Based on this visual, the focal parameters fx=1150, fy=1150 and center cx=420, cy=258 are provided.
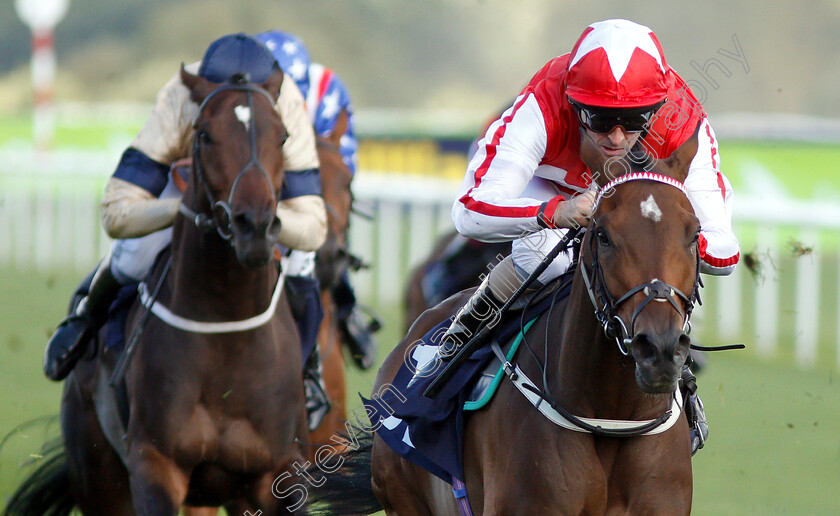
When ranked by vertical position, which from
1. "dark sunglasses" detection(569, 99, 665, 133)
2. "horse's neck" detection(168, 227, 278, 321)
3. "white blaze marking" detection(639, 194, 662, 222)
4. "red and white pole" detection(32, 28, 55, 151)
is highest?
"red and white pole" detection(32, 28, 55, 151)

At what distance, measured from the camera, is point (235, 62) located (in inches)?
155

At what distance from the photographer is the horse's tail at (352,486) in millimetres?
3922

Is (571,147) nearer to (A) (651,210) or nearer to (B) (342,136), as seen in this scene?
(A) (651,210)

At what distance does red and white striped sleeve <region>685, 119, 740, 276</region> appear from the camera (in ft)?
9.28

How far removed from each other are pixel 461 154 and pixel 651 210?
1262 cm

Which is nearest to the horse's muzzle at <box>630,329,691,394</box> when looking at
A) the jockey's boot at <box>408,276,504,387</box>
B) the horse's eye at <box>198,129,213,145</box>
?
the jockey's boot at <box>408,276,504,387</box>

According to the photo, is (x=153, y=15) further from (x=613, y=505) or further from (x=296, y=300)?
(x=613, y=505)

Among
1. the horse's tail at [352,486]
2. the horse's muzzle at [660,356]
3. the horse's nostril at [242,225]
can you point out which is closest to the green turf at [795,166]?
the horse's tail at [352,486]

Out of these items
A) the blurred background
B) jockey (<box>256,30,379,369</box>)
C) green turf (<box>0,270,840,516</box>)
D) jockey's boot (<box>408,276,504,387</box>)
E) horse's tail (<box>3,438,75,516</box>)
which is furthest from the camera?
the blurred background

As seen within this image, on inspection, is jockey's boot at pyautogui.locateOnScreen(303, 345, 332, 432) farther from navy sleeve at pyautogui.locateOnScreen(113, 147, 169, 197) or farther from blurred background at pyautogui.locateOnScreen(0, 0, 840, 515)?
blurred background at pyautogui.locateOnScreen(0, 0, 840, 515)

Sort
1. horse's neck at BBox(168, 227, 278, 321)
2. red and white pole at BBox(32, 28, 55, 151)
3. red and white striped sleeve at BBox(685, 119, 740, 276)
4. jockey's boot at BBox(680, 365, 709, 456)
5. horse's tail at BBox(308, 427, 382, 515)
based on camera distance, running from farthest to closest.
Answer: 1. red and white pole at BBox(32, 28, 55, 151)
2. horse's tail at BBox(308, 427, 382, 515)
3. horse's neck at BBox(168, 227, 278, 321)
4. jockey's boot at BBox(680, 365, 709, 456)
5. red and white striped sleeve at BBox(685, 119, 740, 276)

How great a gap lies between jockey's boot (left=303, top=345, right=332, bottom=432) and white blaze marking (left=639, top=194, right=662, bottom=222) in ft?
7.12

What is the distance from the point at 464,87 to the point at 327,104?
1784cm

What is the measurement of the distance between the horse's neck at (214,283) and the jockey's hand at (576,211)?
1.37 metres
